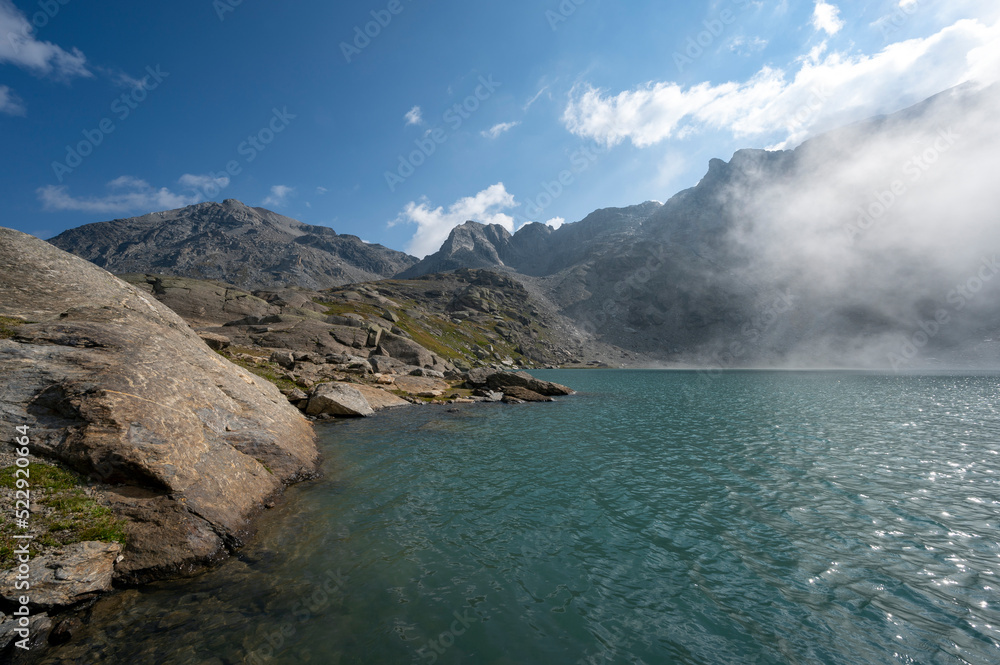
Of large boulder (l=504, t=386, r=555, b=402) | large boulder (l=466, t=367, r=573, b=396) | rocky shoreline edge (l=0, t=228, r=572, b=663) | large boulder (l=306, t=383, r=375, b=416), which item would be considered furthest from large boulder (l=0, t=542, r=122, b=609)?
large boulder (l=466, t=367, r=573, b=396)

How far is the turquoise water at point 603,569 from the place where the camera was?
25.5 feet

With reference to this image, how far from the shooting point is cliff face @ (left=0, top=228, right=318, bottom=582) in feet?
33.7

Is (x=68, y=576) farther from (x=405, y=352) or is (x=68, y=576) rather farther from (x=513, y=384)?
(x=405, y=352)

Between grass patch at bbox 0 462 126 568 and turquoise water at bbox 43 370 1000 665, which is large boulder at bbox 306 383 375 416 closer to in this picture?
turquoise water at bbox 43 370 1000 665

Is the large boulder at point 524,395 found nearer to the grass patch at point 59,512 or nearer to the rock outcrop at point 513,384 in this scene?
the rock outcrop at point 513,384

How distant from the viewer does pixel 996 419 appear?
33625 mm

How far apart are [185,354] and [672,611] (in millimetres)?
20982

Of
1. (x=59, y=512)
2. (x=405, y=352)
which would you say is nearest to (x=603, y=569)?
(x=59, y=512)

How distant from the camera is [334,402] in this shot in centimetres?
3400

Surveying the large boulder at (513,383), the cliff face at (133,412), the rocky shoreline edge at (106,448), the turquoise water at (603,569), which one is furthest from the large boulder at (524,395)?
the cliff face at (133,412)

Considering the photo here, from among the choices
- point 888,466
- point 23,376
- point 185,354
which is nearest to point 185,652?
point 23,376

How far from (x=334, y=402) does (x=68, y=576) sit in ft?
86.1

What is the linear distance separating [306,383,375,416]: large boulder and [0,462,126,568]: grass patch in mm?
24214

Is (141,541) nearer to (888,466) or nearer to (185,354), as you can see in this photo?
(185,354)
